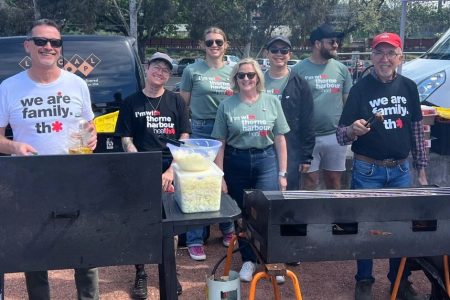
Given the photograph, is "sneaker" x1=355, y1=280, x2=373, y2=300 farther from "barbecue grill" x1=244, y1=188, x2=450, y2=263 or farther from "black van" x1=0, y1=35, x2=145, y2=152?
"black van" x1=0, y1=35, x2=145, y2=152

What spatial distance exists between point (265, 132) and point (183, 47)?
39.9 meters

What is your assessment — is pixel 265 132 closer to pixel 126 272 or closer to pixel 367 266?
pixel 367 266

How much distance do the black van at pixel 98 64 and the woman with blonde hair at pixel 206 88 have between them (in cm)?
96

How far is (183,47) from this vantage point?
42625 millimetres

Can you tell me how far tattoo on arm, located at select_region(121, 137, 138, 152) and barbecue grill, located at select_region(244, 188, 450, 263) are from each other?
4.15 feet

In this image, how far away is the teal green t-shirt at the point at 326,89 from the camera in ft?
14.5

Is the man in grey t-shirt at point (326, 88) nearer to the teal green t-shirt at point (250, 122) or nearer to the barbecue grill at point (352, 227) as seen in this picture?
the teal green t-shirt at point (250, 122)

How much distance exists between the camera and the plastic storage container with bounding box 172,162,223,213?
8.00ft

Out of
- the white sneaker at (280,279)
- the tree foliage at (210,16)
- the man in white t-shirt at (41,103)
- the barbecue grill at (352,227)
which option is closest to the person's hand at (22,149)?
the man in white t-shirt at (41,103)

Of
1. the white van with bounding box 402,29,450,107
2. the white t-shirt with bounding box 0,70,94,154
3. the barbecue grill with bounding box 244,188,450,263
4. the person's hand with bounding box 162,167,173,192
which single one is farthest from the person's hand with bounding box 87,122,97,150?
the white van with bounding box 402,29,450,107

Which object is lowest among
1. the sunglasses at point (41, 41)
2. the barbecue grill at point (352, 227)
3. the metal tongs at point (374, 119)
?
the barbecue grill at point (352, 227)

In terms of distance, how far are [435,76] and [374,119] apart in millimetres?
3501

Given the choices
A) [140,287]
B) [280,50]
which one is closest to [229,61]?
[280,50]

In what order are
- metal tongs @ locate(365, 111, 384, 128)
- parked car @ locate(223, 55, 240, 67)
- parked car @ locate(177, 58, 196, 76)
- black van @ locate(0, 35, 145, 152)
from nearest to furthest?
metal tongs @ locate(365, 111, 384, 128)
parked car @ locate(223, 55, 240, 67)
black van @ locate(0, 35, 145, 152)
parked car @ locate(177, 58, 196, 76)
